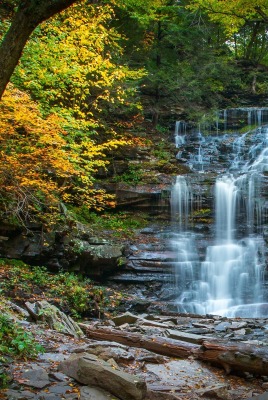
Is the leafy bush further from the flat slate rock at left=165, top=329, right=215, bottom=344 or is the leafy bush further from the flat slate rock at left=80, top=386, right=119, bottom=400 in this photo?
the flat slate rock at left=80, top=386, right=119, bottom=400

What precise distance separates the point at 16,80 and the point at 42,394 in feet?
32.0

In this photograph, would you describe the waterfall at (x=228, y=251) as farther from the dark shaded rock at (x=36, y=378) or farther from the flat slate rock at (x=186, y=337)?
the dark shaded rock at (x=36, y=378)

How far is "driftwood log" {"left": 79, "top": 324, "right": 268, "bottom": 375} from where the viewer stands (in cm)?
579

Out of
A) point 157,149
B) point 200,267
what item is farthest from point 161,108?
point 200,267

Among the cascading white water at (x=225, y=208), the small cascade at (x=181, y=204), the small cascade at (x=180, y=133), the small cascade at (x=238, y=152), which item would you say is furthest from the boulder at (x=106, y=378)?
the small cascade at (x=180, y=133)

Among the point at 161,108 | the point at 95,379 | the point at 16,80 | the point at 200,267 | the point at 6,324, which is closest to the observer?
the point at 95,379

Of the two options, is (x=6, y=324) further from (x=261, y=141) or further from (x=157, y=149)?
(x=261, y=141)

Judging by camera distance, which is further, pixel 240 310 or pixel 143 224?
pixel 143 224

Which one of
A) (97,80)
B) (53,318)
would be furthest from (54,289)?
(97,80)

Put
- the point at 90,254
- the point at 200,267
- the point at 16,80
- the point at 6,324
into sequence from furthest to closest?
the point at 200,267, the point at 90,254, the point at 16,80, the point at 6,324

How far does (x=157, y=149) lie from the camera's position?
20.6 m

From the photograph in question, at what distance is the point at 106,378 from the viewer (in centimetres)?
425

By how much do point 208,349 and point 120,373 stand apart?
247cm

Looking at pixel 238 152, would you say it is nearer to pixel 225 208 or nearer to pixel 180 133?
pixel 180 133
